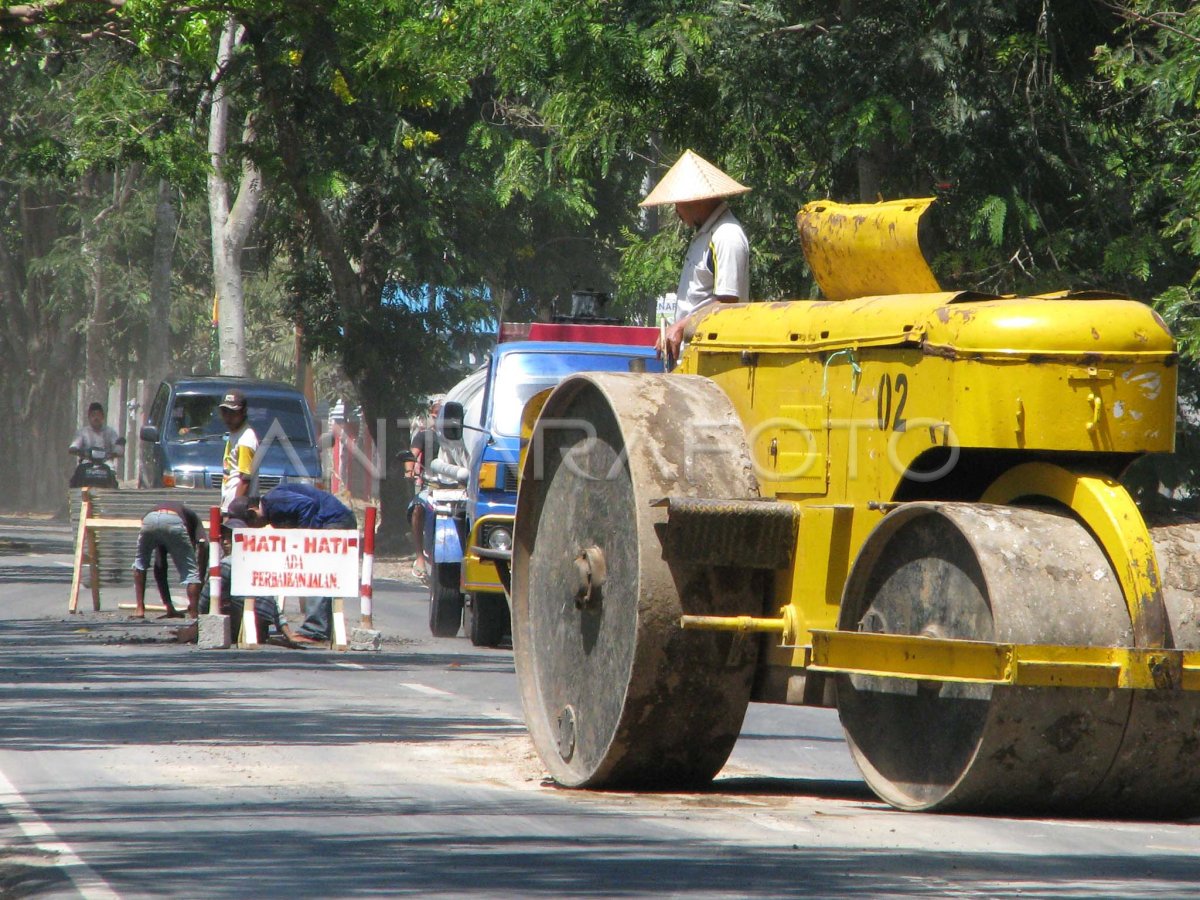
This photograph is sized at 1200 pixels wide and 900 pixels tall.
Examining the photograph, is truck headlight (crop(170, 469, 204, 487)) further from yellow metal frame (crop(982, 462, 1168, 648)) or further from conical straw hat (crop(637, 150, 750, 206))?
yellow metal frame (crop(982, 462, 1168, 648))

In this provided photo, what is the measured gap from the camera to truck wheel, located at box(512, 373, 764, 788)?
734cm

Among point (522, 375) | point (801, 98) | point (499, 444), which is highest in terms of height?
point (801, 98)

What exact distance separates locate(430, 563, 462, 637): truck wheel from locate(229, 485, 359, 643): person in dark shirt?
159cm

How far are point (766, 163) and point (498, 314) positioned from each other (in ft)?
69.0

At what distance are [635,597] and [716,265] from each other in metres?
1.86

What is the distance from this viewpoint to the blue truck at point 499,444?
643 inches

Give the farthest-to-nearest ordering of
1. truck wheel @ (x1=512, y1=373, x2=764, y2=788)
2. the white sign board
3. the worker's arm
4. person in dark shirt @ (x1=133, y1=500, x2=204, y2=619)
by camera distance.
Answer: person in dark shirt @ (x1=133, y1=500, x2=204, y2=619)
the white sign board
the worker's arm
truck wheel @ (x1=512, y1=373, x2=764, y2=788)

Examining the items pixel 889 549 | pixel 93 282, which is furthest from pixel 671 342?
pixel 93 282

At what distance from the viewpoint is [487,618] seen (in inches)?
663

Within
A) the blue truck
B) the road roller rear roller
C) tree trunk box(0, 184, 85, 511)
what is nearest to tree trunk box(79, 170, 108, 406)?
tree trunk box(0, 184, 85, 511)

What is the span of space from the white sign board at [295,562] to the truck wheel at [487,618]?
1350 mm

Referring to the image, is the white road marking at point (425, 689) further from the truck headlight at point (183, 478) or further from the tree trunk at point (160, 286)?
the tree trunk at point (160, 286)

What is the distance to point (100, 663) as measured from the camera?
13.9 meters

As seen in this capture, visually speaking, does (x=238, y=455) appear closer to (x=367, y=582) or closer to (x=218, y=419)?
(x=367, y=582)
